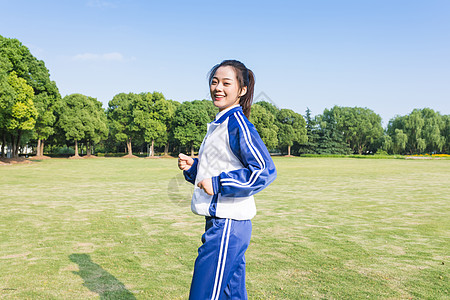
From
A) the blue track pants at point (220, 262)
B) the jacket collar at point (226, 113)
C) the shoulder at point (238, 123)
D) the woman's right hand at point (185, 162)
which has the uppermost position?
the jacket collar at point (226, 113)

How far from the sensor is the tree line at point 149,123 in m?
34.2

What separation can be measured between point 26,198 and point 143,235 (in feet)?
23.2

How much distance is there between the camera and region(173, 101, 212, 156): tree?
2456 inches

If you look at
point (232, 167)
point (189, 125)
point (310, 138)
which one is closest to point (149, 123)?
point (189, 125)

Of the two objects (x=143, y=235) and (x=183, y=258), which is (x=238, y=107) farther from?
(x=143, y=235)

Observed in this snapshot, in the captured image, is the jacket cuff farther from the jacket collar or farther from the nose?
the nose

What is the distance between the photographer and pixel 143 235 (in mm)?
7023

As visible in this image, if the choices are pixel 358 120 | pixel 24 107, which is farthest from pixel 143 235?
pixel 358 120

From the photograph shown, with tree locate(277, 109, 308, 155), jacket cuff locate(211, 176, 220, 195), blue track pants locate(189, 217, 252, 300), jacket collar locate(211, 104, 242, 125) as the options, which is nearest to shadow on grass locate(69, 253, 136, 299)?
blue track pants locate(189, 217, 252, 300)

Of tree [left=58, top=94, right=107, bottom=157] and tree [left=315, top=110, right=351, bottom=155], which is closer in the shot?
tree [left=58, top=94, right=107, bottom=157]

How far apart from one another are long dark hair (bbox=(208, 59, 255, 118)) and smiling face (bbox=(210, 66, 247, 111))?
1.3 inches

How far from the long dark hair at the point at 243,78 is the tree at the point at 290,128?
249 ft

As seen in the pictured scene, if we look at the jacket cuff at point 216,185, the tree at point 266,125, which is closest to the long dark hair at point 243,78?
the jacket cuff at point 216,185

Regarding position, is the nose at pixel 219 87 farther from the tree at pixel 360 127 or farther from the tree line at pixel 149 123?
the tree at pixel 360 127
